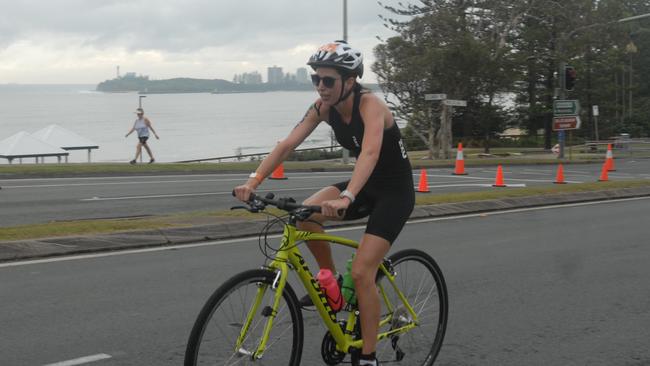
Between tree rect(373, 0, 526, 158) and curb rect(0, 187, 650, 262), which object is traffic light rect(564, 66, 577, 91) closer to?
A: tree rect(373, 0, 526, 158)

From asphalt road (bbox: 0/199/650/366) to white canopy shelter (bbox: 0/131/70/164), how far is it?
102ft

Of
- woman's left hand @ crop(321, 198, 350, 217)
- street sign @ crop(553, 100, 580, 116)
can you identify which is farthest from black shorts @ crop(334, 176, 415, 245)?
street sign @ crop(553, 100, 580, 116)

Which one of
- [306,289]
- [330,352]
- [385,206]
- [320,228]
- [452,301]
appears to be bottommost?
[452,301]

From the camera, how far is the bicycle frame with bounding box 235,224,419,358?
153 inches

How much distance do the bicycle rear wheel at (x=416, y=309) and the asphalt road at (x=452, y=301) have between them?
0.91 feet

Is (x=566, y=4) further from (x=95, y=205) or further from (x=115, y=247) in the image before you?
(x=115, y=247)

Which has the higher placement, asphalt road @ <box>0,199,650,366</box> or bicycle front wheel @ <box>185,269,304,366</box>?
bicycle front wheel @ <box>185,269,304,366</box>

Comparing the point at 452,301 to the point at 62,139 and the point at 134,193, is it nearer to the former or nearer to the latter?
the point at 134,193

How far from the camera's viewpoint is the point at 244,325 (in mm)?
3852

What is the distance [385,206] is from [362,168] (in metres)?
0.39

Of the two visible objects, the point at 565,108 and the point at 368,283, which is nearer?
the point at 368,283

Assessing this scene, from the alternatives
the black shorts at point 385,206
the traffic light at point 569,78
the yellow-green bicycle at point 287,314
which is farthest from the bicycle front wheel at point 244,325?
the traffic light at point 569,78

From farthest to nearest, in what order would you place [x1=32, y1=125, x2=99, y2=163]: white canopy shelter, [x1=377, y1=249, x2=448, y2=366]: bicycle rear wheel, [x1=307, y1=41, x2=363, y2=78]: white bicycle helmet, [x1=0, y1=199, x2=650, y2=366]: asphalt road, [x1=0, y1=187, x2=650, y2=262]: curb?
1. [x1=32, y1=125, x2=99, y2=163]: white canopy shelter
2. [x1=0, y1=187, x2=650, y2=262]: curb
3. [x1=0, y1=199, x2=650, y2=366]: asphalt road
4. [x1=377, y1=249, x2=448, y2=366]: bicycle rear wheel
5. [x1=307, y1=41, x2=363, y2=78]: white bicycle helmet

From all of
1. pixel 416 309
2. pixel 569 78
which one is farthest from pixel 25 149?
pixel 416 309
